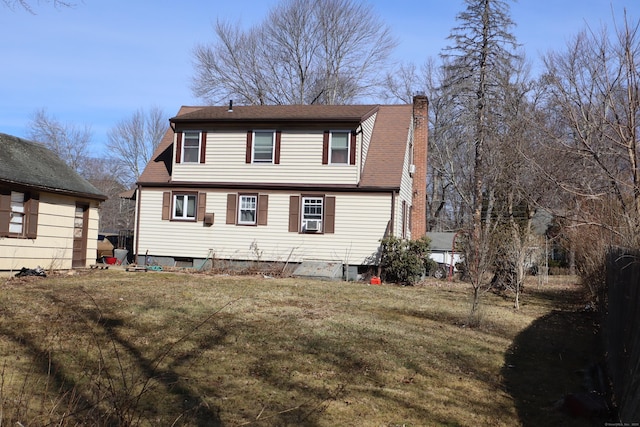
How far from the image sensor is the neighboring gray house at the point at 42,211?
14570 millimetres

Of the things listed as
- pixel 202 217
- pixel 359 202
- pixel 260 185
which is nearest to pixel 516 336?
pixel 359 202

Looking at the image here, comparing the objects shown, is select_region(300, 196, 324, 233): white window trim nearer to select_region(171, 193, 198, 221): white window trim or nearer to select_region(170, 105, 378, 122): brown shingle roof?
select_region(170, 105, 378, 122): brown shingle roof

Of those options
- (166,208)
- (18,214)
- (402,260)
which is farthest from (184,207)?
(402,260)

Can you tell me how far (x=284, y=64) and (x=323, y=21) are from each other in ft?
12.2

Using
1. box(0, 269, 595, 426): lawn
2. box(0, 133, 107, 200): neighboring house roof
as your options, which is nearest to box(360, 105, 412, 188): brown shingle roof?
box(0, 269, 595, 426): lawn

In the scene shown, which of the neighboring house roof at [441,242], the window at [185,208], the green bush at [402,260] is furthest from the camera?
the neighboring house roof at [441,242]

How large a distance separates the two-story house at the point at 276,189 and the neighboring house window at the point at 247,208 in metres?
0.04

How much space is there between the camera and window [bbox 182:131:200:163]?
2094 centimetres

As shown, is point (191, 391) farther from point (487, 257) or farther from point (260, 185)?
point (260, 185)

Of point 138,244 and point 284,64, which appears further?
point 284,64

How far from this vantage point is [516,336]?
34.9 ft

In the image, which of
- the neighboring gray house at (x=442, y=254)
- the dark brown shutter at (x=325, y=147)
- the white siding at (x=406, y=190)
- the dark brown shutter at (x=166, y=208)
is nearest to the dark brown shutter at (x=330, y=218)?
the dark brown shutter at (x=325, y=147)

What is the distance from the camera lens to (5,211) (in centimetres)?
1438

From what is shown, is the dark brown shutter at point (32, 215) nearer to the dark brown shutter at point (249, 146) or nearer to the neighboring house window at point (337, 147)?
the dark brown shutter at point (249, 146)
